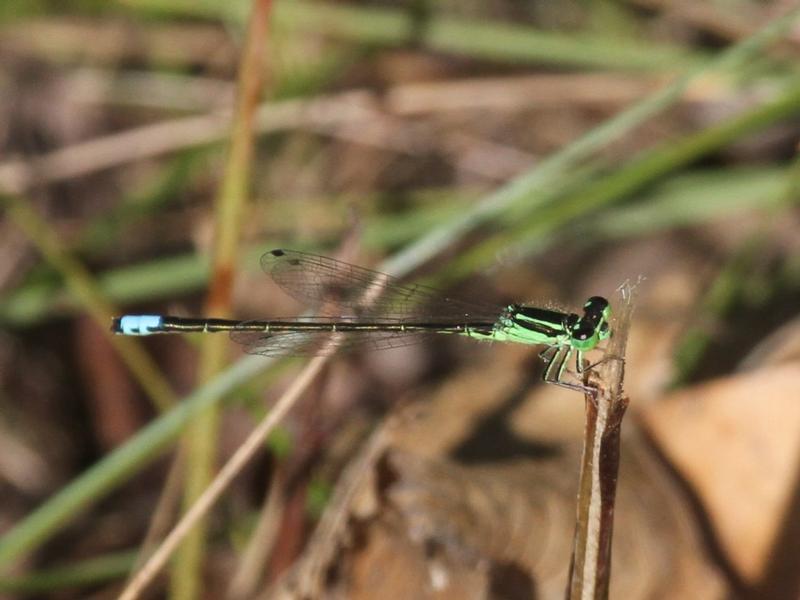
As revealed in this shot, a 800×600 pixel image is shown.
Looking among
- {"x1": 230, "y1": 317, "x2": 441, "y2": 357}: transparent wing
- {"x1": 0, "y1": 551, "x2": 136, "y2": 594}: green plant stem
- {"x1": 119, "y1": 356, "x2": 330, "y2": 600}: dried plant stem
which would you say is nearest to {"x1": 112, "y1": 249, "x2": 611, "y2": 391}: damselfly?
{"x1": 230, "y1": 317, "x2": 441, "y2": 357}: transparent wing

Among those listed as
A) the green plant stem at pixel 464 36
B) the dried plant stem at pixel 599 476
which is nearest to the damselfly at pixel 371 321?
the dried plant stem at pixel 599 476

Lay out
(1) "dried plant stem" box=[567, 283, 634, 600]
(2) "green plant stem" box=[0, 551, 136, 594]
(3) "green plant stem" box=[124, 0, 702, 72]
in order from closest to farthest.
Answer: (1) "dried plant stem" box=[567, 283, 634, 600], (2) "green plant stem" box=[0, 551, 136, 594], (3) "green plant stem" box=[124, 0, 702, 72]

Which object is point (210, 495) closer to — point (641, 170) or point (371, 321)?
point (371, 321)

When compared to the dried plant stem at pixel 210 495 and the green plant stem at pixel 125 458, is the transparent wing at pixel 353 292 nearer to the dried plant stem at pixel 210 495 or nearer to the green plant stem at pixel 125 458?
the green plant stem at pixel 125 458

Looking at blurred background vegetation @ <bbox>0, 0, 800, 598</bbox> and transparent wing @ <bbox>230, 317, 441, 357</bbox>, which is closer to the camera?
blurred background vegetation @ <bbox>0, 0, 800, 598</bbox>

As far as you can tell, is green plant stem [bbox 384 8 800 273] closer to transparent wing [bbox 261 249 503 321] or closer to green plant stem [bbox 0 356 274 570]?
transparent wing [bbox 261 249 503 321]

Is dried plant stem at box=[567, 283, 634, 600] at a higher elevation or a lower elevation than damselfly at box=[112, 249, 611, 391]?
lower

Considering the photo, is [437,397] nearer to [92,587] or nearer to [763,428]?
[763,428]

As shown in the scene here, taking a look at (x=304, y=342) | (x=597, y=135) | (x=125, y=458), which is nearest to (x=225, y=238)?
(x=304, y=342)
